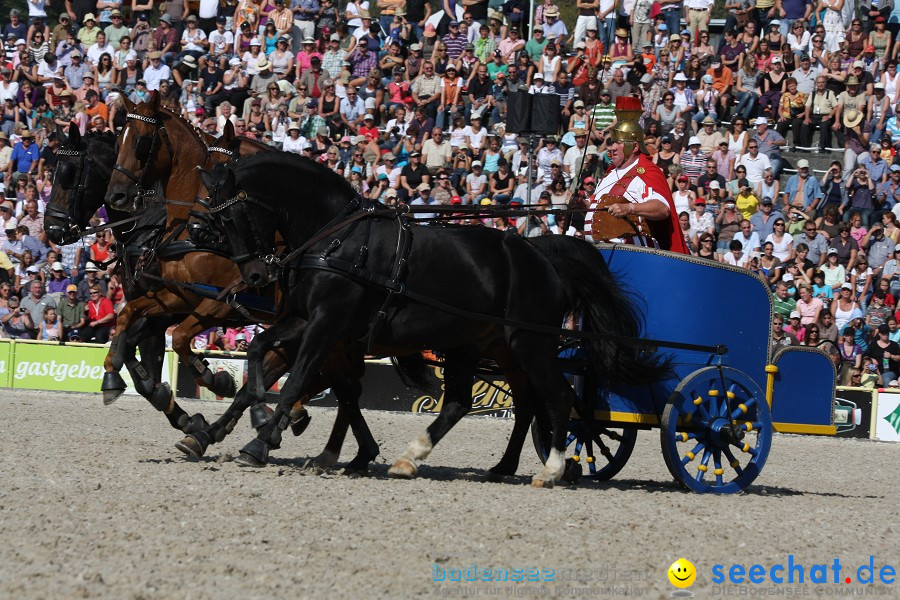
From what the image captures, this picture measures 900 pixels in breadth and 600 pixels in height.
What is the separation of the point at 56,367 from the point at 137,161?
8518 mm

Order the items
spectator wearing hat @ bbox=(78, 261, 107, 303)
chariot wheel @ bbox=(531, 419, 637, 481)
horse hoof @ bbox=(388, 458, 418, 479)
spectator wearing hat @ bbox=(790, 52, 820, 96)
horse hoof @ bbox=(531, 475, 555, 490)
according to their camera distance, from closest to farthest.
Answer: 1. horse hoof @ bbox=(531, 475, 555, 490)
2. horse hoof @ bbox=(388, 458, 418, 479)
3. chariot wheel @ bbox=(531, 419, 637, 481)
4. spectator wearing hat @ bbox=(78, 261, 107, 303)
5. spectator wearing hat @ bbox=(790, 52, 820, 96)

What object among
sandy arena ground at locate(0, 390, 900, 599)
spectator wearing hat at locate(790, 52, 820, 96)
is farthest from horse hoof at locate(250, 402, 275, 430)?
spectator wearing hat at locate(790, 52, 820, 96)

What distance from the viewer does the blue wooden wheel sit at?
838cm

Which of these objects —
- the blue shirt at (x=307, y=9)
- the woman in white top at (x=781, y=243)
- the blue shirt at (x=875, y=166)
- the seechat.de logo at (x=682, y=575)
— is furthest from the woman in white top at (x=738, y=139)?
the seechat.de logo at (x=682, y=575)

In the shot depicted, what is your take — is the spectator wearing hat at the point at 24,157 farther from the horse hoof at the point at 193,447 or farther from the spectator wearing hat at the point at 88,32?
the horse hoof at the point at 193,447

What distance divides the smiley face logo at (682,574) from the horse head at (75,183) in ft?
20.0

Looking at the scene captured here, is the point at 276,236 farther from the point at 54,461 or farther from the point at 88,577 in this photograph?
the point at 88,577

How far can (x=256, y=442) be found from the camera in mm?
8258

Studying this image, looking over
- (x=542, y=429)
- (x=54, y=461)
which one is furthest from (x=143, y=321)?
(x=542, y=429)

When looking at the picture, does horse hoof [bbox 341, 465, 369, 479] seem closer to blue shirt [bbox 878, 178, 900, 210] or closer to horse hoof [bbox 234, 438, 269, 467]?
horse hoof [bbox 234, 438, 269, 467]

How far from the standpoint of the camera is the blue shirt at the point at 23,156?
834 inches

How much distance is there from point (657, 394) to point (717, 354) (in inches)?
19.0

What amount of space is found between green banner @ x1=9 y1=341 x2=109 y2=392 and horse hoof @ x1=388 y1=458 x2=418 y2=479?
919cm

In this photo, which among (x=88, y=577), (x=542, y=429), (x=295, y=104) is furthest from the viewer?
(x=295, y=104)
